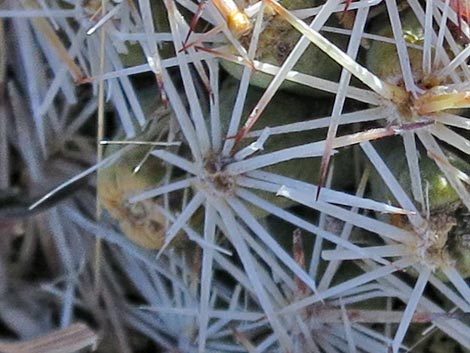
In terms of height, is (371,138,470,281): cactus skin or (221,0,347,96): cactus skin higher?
(221,0,347,96): cactus skin

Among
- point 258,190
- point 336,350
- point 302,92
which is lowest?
point 336,350

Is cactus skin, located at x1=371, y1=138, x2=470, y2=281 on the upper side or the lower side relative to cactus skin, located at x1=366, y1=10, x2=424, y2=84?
lower

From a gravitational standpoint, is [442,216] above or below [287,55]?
below

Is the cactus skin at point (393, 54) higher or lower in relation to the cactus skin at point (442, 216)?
higher

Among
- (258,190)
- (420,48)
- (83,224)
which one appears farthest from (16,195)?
(420,48)

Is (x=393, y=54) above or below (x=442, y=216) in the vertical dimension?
above

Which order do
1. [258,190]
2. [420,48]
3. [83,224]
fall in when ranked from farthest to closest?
[83,224]
[258,190]
[420,48]

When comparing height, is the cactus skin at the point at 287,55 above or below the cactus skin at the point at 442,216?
above

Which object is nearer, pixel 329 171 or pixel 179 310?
pixel 329 171


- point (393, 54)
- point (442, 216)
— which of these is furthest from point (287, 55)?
point (442, 216)

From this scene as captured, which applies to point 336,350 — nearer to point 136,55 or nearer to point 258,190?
point 258,190

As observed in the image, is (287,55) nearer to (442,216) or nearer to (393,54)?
(393,54)
